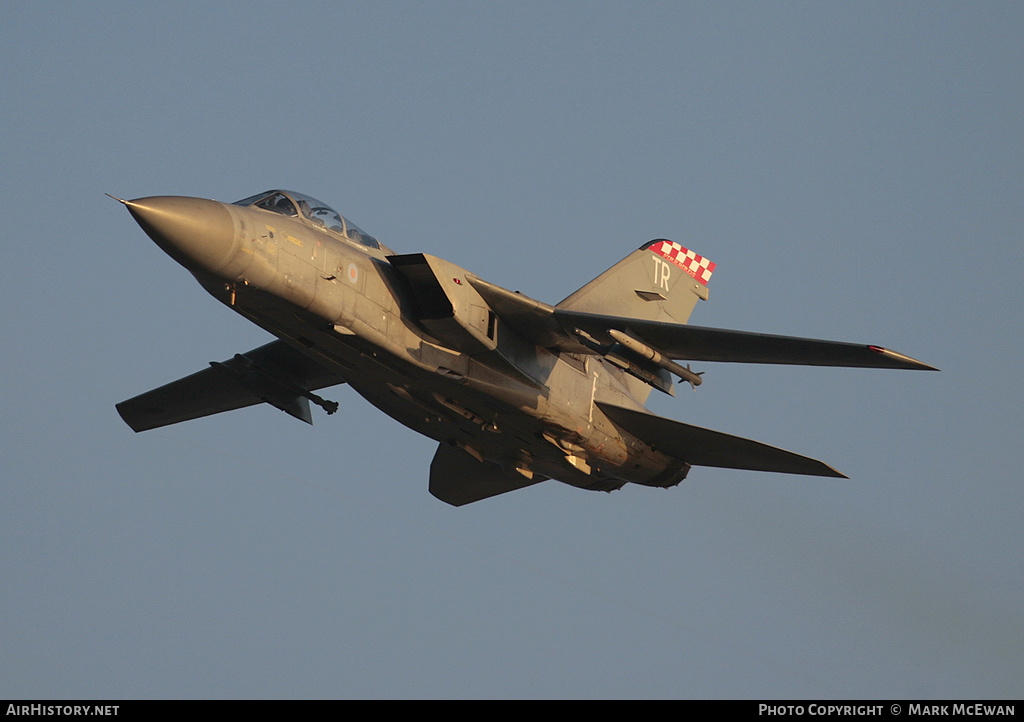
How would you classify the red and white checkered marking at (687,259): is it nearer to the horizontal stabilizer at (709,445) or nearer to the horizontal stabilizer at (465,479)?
the horizontal stabilizer at (709,445)

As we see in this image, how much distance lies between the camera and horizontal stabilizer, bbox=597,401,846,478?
20.2m

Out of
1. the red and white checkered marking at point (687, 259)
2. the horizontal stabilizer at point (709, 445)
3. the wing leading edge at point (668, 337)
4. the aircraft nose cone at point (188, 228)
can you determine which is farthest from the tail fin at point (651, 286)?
the aircraft nose cone at point (188, 228)

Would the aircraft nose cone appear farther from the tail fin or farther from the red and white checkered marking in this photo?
the red and white checkered marking

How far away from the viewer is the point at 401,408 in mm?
20297

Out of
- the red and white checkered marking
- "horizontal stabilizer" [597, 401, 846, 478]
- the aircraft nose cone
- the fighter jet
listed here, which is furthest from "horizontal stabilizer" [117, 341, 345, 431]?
the red and white checkered marking

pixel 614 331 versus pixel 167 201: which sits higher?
pixel 167 201

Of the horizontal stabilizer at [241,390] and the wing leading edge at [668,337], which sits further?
the horizontal stabilizer at [241,390]

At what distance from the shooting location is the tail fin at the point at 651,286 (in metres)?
22.7

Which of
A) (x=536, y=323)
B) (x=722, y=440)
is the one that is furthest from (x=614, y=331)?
(x=722, y=440)

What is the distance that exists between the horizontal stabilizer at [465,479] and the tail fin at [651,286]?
128 inches
